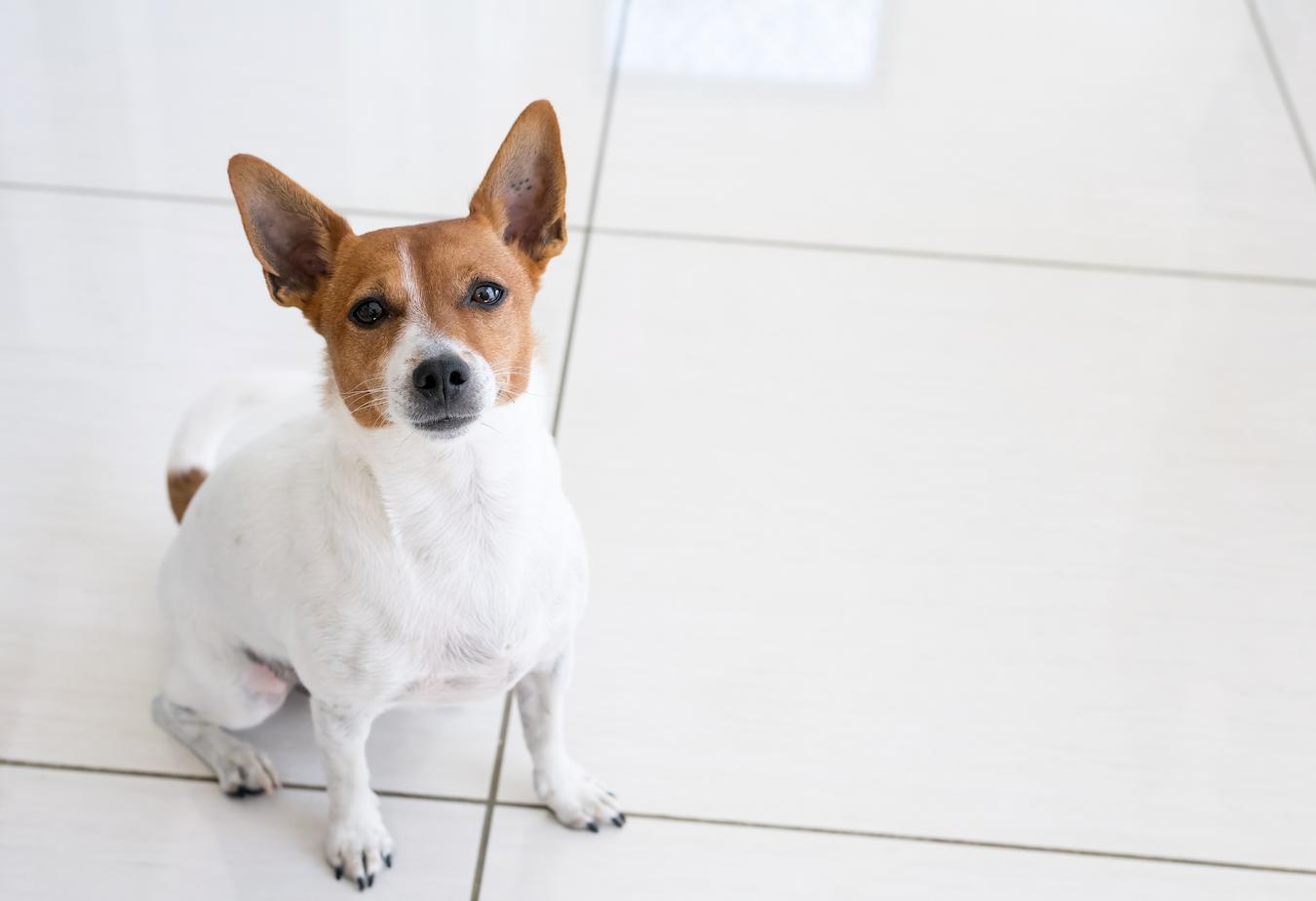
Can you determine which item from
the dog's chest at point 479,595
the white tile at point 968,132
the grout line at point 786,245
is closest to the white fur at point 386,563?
the dog's chest at point 479,595

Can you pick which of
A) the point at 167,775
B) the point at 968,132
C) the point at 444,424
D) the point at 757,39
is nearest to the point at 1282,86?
the point at 968,132

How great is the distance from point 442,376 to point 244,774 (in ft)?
2.35

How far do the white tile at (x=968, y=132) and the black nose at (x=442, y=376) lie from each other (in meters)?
1.27

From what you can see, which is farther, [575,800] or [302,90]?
[302,90]

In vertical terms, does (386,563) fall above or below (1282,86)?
below

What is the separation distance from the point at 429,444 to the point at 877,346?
1126mm

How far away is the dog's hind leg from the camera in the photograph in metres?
1.58

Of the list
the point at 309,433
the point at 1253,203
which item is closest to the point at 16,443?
the point at 309,433

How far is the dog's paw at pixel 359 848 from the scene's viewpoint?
5.11 ft

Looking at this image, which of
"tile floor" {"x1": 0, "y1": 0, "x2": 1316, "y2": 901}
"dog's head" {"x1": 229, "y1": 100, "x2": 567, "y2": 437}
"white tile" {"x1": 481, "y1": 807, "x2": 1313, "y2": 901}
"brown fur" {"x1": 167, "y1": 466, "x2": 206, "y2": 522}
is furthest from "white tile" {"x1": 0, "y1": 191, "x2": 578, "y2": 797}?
"dog's head" {"x1": 229, "y1": 100, "x2": 567, "y2": 437}

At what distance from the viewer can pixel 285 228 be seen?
129 centimetres

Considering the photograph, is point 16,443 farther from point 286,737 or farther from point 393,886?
point 393,886

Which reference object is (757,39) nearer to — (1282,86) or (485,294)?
(1282,86)

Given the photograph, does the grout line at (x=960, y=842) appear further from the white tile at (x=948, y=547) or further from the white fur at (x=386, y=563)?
the white fur at (x=386, y=563)
